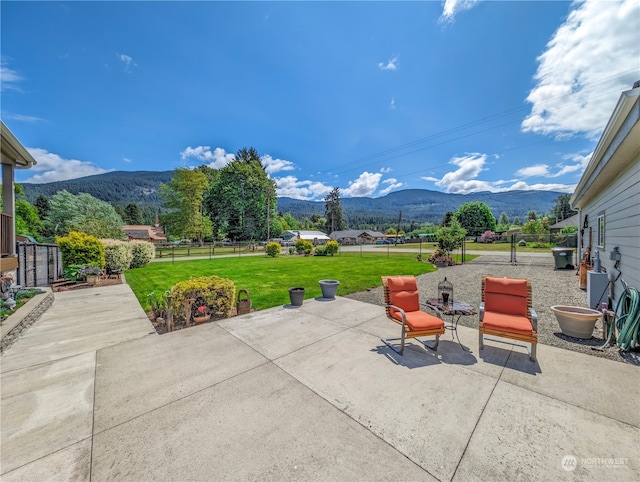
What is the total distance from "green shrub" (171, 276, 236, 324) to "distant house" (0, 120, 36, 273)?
146 inches

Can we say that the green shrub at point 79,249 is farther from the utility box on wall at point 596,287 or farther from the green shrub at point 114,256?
the utility box on wall at point 596,287

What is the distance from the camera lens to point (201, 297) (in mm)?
5281

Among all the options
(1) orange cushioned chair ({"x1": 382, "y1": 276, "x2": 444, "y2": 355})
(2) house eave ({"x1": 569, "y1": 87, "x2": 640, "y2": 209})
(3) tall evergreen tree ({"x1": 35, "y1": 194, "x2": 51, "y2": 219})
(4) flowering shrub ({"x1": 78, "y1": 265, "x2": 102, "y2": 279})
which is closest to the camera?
(2) house eave ({"x1": 569, "y1": 87, "x2": 640, "y2": 209})

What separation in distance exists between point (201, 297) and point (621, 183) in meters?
9.13

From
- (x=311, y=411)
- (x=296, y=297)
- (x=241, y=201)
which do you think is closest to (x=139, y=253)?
(x=296, y=297)

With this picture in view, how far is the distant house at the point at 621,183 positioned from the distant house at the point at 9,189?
1080 centimetres

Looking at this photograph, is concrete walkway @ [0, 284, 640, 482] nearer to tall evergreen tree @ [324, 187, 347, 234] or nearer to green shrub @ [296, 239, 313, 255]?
green shrub @ [296, 239, 313, 255]

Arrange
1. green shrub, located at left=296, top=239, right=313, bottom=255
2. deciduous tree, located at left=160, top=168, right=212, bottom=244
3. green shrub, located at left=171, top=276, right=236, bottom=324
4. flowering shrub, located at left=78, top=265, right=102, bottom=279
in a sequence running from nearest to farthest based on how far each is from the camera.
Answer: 1. green shrub, located at left=171, top=276, right=236, bottom=324
2. flowering shrub, located at left=78, top=265, right=102, bottom=279
3. green shrub, located at left=296, top=239, right=313, bottom=255
4. deciduous tree, located at left=160, top=168, right=212, bottom=244

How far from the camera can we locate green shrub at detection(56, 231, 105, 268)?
9.68m

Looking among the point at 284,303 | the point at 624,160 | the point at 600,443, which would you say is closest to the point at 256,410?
the point at 600,443

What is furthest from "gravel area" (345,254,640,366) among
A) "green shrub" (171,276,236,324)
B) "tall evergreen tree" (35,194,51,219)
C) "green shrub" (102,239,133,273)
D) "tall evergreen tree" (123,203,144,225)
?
"tall evergreen tree" (123,203,144,225)

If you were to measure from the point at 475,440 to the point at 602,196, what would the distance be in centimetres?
878

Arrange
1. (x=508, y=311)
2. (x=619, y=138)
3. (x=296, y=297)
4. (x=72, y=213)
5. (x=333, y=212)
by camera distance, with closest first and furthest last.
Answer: (x=619, y=138)
(x=508, y=311)
(x=296, y=297)
(x=72, y=213)
(x=333, y=212)

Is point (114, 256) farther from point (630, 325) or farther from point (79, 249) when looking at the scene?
point (630, 325)
